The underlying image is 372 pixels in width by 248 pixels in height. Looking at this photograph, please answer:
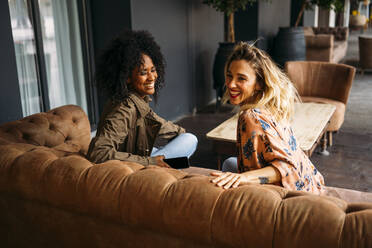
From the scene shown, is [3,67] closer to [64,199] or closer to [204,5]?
[64,199]

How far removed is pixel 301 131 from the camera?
3086mm

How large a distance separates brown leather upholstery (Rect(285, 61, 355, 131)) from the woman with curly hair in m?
2.63

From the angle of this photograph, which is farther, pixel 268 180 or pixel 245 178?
pixel 268 180

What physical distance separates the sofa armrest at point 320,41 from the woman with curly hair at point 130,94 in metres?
6.96

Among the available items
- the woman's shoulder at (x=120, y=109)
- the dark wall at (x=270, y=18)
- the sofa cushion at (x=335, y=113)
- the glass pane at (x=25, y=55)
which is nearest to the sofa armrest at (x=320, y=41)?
the dark wall at (x=270, y=18)

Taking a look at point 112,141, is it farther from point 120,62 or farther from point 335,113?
point 335,113

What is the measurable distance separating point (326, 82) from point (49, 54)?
3.09m

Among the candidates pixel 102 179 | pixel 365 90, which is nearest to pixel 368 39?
pixel 365 90

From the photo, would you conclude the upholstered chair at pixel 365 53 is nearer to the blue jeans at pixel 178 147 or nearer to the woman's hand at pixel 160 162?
the blue jeans at pixel 178 147

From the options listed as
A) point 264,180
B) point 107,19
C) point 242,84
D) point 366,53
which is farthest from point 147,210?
point 366,53

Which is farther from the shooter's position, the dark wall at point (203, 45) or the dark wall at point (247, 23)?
the dark wall at point (247, 23)

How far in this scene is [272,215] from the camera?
3.57 ft

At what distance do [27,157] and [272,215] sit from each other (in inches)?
38.4

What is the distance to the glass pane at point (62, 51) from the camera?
388cm
